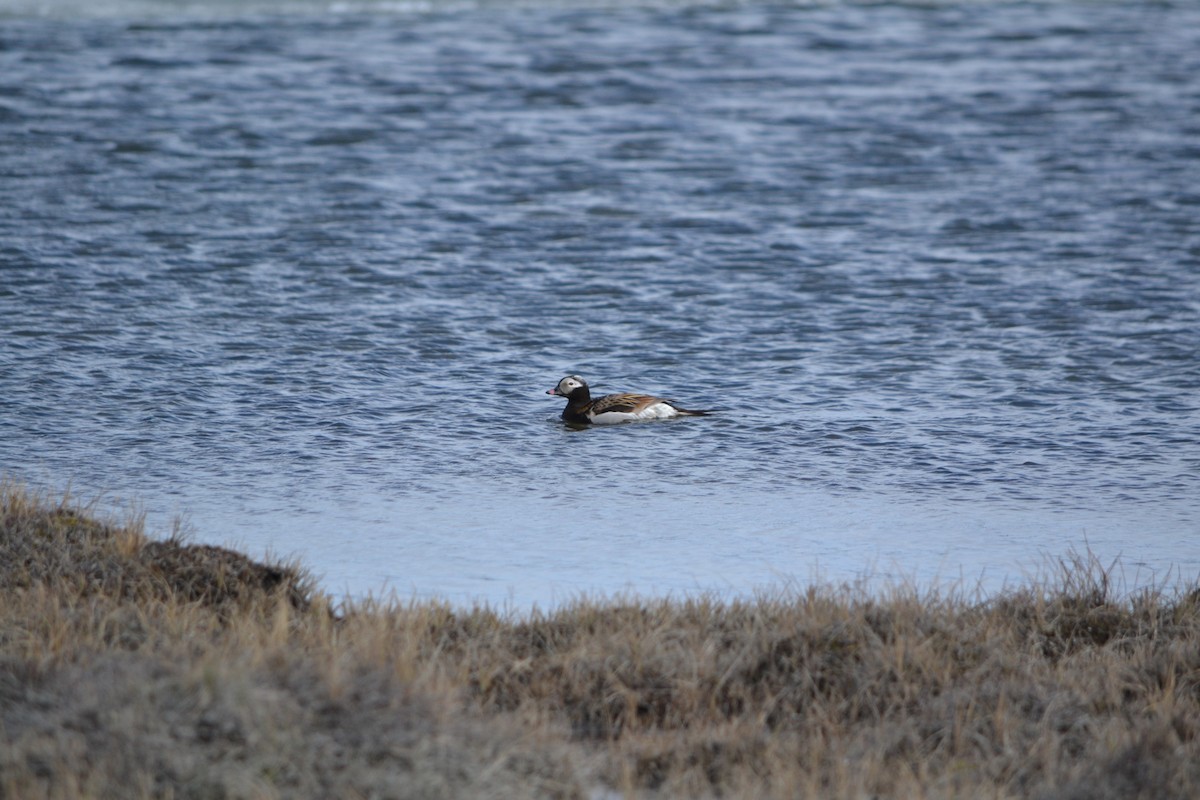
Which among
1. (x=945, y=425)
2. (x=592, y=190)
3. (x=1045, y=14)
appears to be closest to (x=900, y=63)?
(x=1045, y=14)

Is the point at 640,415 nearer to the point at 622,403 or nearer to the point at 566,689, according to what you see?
the point at 622,403

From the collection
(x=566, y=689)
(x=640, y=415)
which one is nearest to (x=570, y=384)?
(x=640, y=415)

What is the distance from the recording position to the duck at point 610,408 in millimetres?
12297

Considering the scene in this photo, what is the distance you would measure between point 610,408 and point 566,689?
5.41m

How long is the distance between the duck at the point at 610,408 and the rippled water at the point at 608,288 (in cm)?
20

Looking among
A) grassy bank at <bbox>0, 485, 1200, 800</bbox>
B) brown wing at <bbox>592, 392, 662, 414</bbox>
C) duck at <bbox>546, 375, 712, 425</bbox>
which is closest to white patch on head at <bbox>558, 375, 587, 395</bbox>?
duck at <bbox>546, 375, 712, 425</bbox>

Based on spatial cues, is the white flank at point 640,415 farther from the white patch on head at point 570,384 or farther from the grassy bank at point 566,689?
the grassy bank at point 566,689

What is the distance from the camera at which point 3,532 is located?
8367mm

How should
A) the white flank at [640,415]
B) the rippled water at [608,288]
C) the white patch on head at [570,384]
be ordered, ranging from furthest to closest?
the white patch on head at [570,384] → the white flank at [640,415] → the rippled water at [608,288]

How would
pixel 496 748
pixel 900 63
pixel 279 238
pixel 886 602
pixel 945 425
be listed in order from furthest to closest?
pixel 900 63
pixel 279 238
pixel 945 425
pixel 886 602
pixel 496 748

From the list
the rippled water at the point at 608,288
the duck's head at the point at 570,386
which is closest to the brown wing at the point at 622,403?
the duck's head at the point at 570,386

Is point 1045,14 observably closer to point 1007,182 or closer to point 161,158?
point 1007,182

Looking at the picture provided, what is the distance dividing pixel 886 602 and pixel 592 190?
12.9 meters

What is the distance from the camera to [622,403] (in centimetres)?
1234
